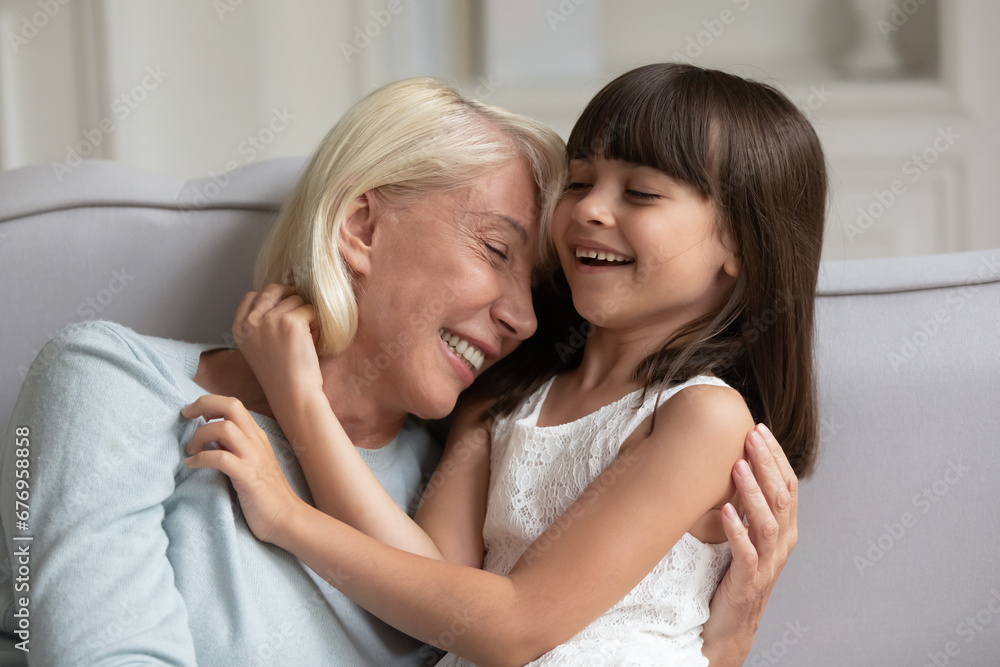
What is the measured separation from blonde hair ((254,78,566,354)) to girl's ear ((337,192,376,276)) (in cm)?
1

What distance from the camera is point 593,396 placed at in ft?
3.80

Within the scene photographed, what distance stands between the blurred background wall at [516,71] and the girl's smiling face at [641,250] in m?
1.15

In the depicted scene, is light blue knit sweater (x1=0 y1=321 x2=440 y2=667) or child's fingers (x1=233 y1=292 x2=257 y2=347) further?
child's fingers (x1=233 y1=292 x2=257 y2=347)

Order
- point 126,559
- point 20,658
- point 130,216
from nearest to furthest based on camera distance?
point 126,559
point 20,658
point 130,216

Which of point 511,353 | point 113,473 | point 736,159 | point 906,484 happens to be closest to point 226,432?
point 113,473

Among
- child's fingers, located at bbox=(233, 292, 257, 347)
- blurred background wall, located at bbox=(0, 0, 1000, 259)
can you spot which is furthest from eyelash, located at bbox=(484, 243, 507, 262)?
blurred background wall, located at bbox=(0, 0, 1000, 259)

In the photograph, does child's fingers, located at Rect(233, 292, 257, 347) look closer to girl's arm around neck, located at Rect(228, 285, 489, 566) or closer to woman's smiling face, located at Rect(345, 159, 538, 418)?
girl's arm around neck, located at Rect(228, 285, 489, 566)

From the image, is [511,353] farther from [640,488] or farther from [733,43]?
[733,43]

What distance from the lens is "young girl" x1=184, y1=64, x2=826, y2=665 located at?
94 cm

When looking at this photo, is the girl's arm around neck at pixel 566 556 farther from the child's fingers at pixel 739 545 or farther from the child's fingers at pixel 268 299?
the child's fingers at pixel 268 299

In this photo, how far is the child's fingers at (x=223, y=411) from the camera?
98cm

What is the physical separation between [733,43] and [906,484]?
56.5 inches

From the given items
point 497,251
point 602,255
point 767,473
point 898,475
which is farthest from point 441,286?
point 898,475

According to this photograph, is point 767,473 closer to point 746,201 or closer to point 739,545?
point 739,545
